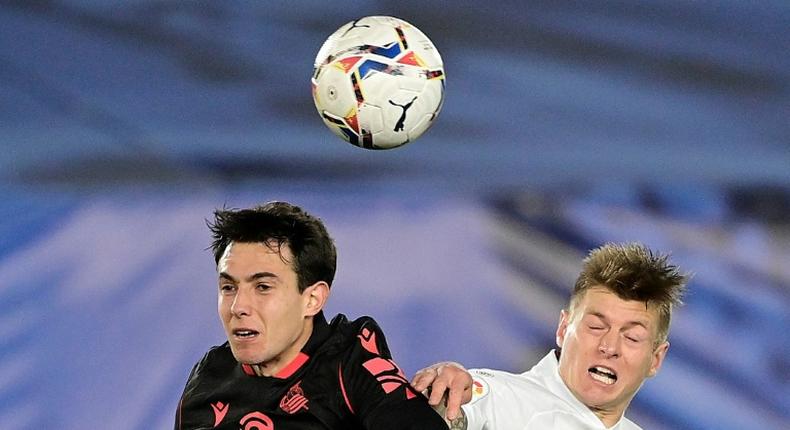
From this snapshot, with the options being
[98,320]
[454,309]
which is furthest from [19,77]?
[454,309]

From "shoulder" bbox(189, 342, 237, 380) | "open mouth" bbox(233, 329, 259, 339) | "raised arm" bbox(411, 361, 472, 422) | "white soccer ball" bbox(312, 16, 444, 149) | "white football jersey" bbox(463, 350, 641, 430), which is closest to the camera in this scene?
"raised arm" bbox(411, 361, 472, 422)

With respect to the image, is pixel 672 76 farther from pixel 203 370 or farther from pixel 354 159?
pixel 203 370

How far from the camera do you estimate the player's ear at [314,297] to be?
3229 millimetres

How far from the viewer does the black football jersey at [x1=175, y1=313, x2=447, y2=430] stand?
2963 mm

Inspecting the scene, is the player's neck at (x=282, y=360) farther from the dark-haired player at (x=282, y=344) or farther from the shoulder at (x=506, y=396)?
the shoulder at (x=506, y=396)

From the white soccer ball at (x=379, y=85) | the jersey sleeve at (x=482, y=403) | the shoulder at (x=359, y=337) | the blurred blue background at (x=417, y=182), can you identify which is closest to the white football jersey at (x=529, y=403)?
the jersey sleeve at (x=482, y=403)

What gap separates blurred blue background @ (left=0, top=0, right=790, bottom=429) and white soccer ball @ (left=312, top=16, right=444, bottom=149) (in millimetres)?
1528

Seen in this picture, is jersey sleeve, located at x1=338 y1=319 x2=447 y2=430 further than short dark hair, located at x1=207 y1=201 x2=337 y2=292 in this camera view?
No

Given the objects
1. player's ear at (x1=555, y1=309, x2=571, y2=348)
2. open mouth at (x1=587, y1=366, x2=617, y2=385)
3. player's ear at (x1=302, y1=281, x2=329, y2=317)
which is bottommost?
player's ear at (x1=302, y1=281, x2=329, y2=317)

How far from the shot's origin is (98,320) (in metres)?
5.50

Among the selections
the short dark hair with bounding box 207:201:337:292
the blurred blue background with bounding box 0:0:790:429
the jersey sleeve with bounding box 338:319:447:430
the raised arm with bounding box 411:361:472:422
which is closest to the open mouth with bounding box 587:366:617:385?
the raised arm with bounding box 411:361:472:422

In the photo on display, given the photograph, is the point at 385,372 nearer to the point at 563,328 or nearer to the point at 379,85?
the point at 563,328

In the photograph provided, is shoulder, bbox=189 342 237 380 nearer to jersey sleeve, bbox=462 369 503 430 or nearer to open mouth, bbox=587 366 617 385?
jersey sleeve, bbox=462 369 503 430

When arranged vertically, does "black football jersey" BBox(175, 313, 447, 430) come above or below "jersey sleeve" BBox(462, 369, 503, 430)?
below
